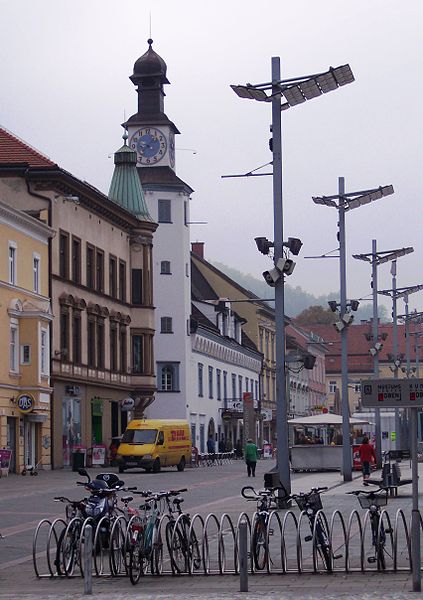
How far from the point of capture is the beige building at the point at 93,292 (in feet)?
198

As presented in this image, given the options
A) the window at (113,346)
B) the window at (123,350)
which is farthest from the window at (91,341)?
the window at (123,350)

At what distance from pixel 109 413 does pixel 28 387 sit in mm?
13811

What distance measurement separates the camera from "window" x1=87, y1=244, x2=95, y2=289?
219ft

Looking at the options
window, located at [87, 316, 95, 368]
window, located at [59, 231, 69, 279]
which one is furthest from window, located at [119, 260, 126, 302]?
window, located at [59, 231, 69, 279]

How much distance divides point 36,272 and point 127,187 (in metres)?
18.3

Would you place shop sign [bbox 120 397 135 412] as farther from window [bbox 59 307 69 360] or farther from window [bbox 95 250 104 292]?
window [bbox 59 307 69 360]

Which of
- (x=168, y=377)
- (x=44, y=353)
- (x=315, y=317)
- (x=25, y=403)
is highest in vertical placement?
(x=315, y=317)

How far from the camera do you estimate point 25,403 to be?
54375mm

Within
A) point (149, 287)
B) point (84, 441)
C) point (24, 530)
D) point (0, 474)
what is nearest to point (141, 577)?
point (24, 530)

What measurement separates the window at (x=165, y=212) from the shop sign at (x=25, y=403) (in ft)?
101

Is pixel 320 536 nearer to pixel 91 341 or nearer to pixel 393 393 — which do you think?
pixel 393 393

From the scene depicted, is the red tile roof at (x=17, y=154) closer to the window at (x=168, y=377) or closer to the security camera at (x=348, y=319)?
the security camera at (x=348, y=319)

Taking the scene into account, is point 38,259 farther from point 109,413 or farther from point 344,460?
point 344,460

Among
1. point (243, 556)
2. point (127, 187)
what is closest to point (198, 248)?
point (127, 187)
